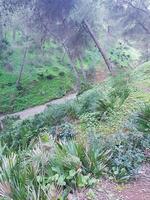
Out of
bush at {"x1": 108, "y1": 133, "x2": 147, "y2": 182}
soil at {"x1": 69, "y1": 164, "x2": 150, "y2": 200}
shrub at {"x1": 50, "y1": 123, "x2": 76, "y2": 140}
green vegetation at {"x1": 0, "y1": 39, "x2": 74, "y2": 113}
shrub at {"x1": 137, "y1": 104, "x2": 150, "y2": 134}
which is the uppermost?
green vegetation at {"x1": 0, "y1": 39, "x2": 74, "y2": 113}

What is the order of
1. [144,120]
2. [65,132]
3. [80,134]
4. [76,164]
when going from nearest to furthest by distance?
[76,164] < [144,120] < [80,134] < [65,132]

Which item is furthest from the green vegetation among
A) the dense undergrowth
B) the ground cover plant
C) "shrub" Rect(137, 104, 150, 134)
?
"shrub" Rect(137, 104, 150, 134)

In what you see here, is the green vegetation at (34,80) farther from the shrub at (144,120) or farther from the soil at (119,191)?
the soil at (119,191)

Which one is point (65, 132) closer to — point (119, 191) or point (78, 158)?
point (78, 158)

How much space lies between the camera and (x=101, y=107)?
1003 centimetres

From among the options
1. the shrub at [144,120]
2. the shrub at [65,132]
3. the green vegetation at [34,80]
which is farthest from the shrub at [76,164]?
the green vegetation at [34,80]

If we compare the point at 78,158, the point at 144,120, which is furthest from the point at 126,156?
the point at 144,120

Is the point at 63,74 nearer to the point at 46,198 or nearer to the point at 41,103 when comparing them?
the point at 41,103

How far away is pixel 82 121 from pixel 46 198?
5.11m

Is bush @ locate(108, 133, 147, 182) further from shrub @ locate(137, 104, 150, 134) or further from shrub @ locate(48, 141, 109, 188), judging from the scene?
shrub @ locate(137, 104, 150, 134)

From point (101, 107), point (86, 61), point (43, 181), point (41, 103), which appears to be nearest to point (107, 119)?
point (101, 107)

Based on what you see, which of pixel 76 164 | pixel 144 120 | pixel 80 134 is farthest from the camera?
pixel 80 134

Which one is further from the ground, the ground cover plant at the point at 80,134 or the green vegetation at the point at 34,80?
the green vegetation at the point at 34,80

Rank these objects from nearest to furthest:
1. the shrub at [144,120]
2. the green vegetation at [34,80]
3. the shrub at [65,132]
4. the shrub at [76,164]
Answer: the shrub at [76,164], the shrub at [144,120], the shrub at [65,132], the green vegetation at [34,80]
